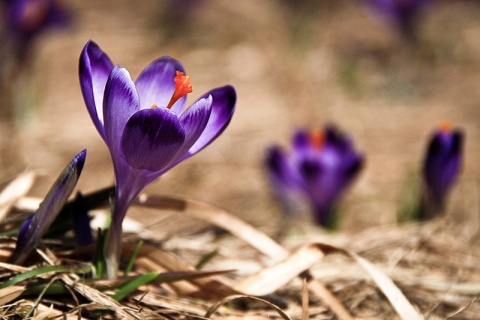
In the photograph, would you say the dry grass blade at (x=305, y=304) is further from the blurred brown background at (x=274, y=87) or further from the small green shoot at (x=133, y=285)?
the blurred brown background at (x=274, y=87)

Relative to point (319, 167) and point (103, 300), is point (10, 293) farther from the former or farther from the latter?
point (319, 167)

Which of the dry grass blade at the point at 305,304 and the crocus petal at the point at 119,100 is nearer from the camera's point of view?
the crocus petal at the point at 119,100

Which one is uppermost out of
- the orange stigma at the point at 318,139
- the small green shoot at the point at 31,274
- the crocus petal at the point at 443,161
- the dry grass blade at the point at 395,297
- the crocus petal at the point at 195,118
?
the crocus petal at the point at 195,118

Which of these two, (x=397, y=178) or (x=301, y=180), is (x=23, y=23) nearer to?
(x=301, y=180)

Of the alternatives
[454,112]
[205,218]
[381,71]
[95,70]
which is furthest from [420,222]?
[381,71]

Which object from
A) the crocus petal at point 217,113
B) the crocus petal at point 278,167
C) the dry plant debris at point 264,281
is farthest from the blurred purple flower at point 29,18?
the crocus petal at point 217,113

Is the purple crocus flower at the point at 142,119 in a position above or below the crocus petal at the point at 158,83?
below
